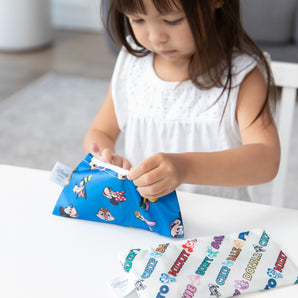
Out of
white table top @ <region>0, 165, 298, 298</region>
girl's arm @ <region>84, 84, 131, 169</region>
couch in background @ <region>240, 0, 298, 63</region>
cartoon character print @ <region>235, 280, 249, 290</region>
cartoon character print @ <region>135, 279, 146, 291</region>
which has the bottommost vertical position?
couch in background @ <region>240, 0, 298, 63</region>

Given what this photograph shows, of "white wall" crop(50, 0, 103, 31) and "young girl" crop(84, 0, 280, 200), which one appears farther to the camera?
"white wall" crop(50, 0, 103, 31)

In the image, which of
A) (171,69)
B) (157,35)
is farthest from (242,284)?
(171,69)

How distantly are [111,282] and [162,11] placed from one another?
460 mm

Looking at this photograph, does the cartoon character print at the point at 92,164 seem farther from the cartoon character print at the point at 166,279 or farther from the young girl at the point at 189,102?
the cartoon character print at the point at 166,279

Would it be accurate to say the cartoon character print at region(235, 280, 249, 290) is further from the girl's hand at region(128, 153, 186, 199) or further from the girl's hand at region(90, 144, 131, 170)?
the girl's hand at region(90, 144, 131, 170)

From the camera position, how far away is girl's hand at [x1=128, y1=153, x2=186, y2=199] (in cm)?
64

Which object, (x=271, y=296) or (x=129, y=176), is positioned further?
(x=129, y=176)

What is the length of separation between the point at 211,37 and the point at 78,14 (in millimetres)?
3794

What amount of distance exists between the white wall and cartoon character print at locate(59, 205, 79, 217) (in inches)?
152

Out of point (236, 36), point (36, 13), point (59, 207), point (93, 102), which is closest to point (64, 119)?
point (93, 102)

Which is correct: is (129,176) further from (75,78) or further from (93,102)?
(75,78)

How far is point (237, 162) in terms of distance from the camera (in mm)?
792

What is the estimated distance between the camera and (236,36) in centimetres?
93

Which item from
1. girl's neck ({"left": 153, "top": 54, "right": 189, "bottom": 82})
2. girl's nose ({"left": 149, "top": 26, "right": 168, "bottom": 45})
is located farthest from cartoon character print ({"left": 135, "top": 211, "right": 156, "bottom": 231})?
girl's neck ({"left": 153, "top": 54, "right": 189, "bottom": 82})
